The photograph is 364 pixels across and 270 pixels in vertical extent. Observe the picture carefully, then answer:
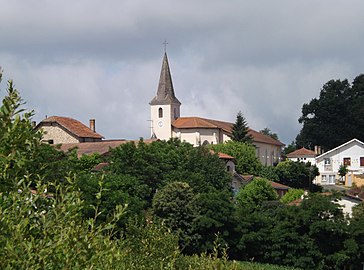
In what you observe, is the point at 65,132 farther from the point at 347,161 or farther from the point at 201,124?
the point at 347,161

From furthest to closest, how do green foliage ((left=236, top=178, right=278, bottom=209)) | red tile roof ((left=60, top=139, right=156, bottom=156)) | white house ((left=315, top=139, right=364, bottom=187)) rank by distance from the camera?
white house ((left=315, top=139, right=364, bottom=187)) < red tile roof ((left=60, top=139, right=156, bottom=156)) < green foliage ((left=236, top=178, right=278, bottom=209))

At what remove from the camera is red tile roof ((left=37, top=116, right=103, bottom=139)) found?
8150 cm

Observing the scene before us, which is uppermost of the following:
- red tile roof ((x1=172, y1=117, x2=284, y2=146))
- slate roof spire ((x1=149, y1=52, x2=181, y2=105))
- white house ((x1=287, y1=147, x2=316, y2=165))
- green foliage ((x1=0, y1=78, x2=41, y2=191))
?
slate roof spire ((x1=149, y1=52, x2=181, y2=105))

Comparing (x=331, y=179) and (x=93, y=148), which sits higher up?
(x=93, y=148)

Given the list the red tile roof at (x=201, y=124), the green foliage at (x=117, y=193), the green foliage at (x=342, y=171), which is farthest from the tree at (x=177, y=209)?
the red tile roof at (x=201, y=124)

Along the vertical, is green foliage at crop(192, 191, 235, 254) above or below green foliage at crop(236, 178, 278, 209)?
below

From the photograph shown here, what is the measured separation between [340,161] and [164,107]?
2616 cm

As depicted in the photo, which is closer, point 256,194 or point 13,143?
point 13,143

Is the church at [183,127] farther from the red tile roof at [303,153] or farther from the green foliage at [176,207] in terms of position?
the green foliage at [176,207]

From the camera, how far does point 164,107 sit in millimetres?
104000

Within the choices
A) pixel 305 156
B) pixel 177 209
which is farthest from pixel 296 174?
pixel 177 209

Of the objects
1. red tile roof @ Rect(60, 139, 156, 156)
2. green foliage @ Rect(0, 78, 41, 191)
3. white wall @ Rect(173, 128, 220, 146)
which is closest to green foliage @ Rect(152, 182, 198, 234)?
red tile roof @ Rect(60, 139, 156, 156)

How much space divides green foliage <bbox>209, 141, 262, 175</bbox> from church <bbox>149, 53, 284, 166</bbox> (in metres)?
13.3

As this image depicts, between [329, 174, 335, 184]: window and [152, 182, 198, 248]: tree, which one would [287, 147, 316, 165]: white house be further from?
[152, 182, 198, 248]: tree
